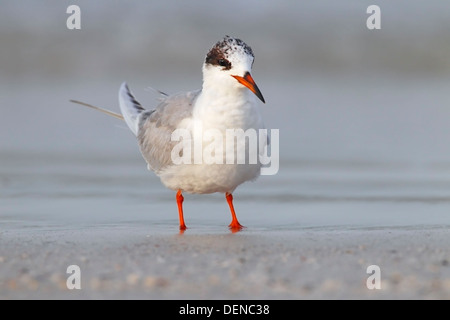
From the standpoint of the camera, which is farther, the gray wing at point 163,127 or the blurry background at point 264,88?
the blurry background at point 264,88

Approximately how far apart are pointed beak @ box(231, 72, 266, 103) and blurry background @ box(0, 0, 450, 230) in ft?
4.06

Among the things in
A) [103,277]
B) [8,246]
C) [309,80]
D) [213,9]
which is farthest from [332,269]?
[213,9]

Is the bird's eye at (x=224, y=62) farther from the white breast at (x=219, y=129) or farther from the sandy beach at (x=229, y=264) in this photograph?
the sandy beach at (x=229, y=264)

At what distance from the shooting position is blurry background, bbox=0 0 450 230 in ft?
21.7

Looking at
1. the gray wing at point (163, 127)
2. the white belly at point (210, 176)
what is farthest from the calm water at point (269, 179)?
the gray wing at point (163, 127)

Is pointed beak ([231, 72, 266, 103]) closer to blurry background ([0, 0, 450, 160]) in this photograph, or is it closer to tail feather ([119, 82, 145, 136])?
tail feather ([119, 82, 145, 136])

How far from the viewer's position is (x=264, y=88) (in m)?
11.5

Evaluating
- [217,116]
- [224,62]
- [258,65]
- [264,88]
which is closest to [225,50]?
[224,62]

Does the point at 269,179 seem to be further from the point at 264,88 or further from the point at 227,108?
the point at 264,88

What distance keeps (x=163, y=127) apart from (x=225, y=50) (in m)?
0.77

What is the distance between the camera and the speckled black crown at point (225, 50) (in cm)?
477

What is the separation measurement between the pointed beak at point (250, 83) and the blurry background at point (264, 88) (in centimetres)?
124

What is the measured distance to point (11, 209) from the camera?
5.69 metres

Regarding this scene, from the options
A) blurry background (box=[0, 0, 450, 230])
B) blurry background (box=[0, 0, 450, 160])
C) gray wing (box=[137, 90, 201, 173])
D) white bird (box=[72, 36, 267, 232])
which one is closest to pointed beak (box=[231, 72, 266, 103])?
white bird (box=[72, 36, 267, 232])
